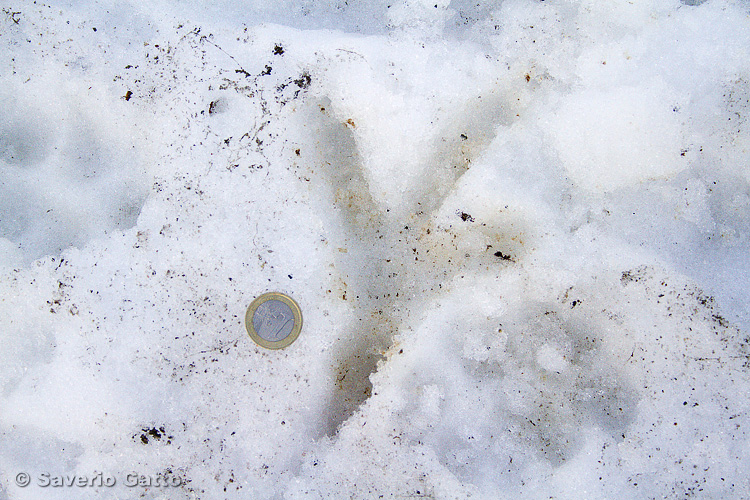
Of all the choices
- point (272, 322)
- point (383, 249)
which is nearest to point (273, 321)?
point (272, 322)

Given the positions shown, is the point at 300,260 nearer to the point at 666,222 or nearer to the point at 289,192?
the point at 289,192

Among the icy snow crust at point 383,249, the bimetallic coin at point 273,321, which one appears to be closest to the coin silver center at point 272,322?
the bimetallic coin at point 273,321

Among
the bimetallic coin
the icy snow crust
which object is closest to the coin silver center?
the bimetallic coin

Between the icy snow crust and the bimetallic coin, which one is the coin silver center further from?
the icy snow crust

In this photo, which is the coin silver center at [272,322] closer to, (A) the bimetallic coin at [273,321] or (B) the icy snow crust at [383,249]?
(A) the bimetallic coin at [273,321]
